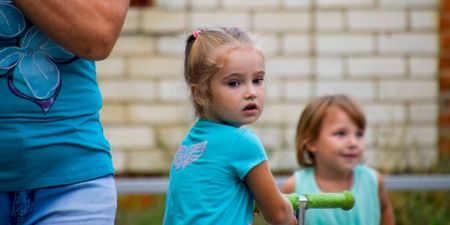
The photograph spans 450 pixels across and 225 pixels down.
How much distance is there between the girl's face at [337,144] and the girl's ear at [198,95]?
1752 mm

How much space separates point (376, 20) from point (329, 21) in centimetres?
32

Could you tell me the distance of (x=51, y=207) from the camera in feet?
9.94

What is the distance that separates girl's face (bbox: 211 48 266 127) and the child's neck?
1880mm

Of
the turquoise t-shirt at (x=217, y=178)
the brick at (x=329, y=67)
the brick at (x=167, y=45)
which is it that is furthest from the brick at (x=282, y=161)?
the turquoise t-shirt at (x=217, y=178)

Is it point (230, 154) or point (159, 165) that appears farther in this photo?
point (159, 165)

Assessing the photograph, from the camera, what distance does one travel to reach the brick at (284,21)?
7.89m

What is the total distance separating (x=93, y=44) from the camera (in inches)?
116

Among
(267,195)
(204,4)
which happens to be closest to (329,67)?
(204,4)

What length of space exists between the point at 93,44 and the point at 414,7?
5.25 metres

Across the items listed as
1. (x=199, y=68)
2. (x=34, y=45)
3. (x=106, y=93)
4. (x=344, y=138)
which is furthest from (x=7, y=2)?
(x=106, y=93)

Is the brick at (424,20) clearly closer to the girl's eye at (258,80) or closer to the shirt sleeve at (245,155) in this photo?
the girl's eye at (258,80)

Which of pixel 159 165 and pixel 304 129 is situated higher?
pixel 304 129

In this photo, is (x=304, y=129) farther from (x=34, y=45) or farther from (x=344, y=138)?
(x=34, y=45)

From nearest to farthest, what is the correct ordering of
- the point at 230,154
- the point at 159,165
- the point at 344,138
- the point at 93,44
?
the point at 93,44 < the point at 230,154 < the point at 344,138 < the point at 159,165
